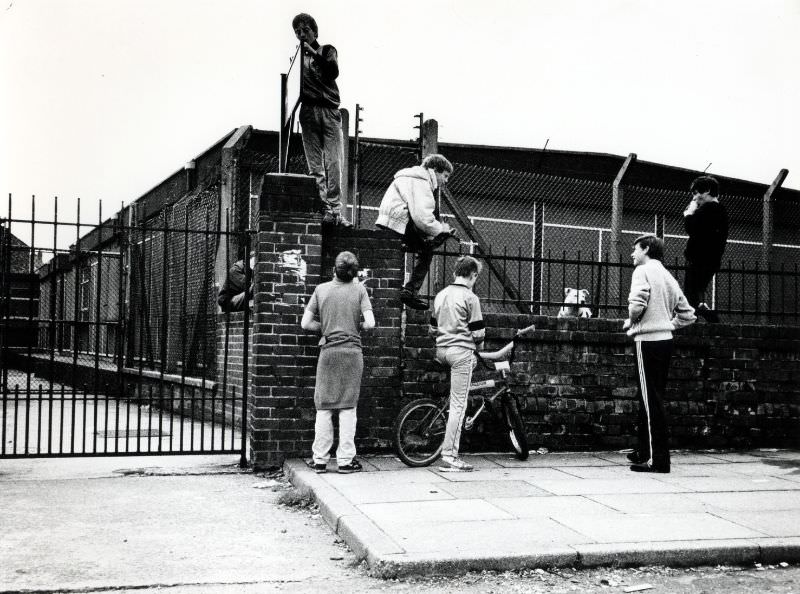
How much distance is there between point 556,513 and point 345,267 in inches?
106

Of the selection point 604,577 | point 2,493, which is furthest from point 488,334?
point 2,493

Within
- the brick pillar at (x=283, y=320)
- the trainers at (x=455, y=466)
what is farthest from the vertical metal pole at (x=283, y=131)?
the trainers at (x=455, y=466)

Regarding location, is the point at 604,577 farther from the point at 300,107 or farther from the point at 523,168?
the point at 523,168

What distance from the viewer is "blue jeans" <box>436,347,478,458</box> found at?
7.06 metres

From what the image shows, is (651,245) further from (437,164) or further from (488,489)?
(488,489)

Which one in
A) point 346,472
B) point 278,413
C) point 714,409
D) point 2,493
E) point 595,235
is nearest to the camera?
point 2,493

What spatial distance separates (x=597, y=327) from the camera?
8.40 meters

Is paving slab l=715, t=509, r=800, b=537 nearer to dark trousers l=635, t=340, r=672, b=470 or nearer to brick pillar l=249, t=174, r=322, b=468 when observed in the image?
dark trousers l=635, t=340, r=672, b=470

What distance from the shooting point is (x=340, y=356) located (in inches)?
266

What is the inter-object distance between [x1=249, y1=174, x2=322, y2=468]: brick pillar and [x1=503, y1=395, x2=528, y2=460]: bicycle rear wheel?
1854 mm

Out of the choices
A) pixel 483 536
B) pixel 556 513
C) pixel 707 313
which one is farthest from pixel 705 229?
pixel 483 536

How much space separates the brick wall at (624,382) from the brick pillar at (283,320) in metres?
1.06

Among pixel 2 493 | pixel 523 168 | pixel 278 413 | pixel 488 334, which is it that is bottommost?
pixel 2 493

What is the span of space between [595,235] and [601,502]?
13.6 meters
